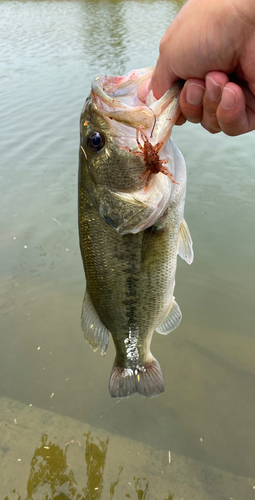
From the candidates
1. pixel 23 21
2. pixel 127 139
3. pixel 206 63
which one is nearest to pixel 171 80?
pixel 206 63

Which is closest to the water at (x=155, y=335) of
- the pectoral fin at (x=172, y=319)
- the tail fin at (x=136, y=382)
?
the tail fin at (x=136, y=382)

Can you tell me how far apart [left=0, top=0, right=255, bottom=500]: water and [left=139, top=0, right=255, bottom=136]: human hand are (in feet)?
7.37

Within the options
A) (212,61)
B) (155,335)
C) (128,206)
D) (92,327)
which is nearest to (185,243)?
(128,206)

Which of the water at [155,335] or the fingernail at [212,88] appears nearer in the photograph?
the fingernail at [212,88]

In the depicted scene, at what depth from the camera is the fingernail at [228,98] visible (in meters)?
1.49

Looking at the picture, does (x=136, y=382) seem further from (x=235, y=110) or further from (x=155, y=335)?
(x=235, y=110)

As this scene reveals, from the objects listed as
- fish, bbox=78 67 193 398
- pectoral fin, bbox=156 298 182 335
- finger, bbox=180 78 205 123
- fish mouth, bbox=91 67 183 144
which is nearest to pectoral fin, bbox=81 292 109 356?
fish, bbox=78 67 193 398

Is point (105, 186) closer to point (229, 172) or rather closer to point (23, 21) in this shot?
point (229, 172)

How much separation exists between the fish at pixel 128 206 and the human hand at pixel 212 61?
87 mm

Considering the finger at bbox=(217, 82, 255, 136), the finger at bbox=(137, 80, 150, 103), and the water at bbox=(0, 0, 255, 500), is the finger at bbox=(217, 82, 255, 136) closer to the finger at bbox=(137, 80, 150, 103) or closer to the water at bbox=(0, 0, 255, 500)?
the finger at bbox=(137, 80, 150, 103)

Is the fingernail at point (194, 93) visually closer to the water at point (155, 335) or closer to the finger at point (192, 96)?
the finger at point (192, 96)

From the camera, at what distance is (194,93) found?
1535 millimetres

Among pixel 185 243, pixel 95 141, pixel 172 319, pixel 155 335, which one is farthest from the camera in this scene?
pixel 155 335

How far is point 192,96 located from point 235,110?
201 millimetres
